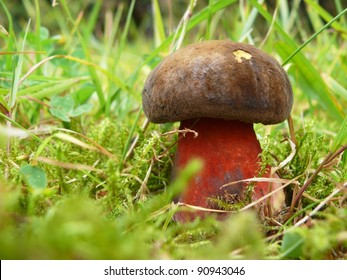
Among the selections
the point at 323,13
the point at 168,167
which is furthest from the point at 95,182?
the point at 323,13

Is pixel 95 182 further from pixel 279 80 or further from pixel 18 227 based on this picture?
pixel 279 80

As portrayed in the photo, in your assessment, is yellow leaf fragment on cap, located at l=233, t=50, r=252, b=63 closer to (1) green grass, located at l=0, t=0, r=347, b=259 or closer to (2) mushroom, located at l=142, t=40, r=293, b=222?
(2) mushroom, located at l=142, t=40, r=293, b=222

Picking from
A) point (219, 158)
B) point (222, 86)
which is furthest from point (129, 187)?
point (222, 86)

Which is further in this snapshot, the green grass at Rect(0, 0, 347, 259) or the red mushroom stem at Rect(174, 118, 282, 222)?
the red mushroom stem at Rect(174, 118, 282, 222)

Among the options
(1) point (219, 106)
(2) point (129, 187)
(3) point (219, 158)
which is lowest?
(2) point (129, 187)

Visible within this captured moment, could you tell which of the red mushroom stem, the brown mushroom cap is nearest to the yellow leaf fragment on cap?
the brown mushroom cap

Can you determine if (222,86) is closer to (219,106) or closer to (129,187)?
(219,106)
